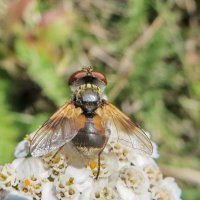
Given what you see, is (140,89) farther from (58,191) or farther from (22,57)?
(58,191)

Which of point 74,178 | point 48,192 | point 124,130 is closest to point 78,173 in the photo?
point 74,178

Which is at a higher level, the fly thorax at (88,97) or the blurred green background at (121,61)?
the blurred green background at (121,61)

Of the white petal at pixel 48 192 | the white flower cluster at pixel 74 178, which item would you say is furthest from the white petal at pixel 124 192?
the white petal at pixel 48 192

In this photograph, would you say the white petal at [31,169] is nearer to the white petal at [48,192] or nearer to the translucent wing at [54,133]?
the white petal at [48,192]

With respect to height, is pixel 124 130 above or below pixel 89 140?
above

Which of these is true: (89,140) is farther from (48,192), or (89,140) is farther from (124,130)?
(48,192)

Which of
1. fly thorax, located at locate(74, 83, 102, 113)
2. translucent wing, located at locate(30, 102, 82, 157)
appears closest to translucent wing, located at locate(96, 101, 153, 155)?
fly thorax, located at locate(74, 83, 102, 113)

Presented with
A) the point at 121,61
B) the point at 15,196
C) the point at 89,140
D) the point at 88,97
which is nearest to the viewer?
the point at 89,140
